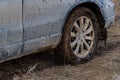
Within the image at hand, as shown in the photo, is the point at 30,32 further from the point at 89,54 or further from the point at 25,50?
the point at 89,54

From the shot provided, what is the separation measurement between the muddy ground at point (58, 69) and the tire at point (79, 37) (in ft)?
0.48

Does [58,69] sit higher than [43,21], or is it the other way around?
[43,21]

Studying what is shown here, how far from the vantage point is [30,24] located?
17.5 ft

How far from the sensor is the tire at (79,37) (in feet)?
19.7

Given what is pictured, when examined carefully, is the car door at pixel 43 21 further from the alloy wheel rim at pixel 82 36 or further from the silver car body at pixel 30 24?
the alloy wheel rim at pixel 82 36

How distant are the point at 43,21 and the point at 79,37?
83 cm

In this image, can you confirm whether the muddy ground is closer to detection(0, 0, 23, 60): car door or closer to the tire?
the tire

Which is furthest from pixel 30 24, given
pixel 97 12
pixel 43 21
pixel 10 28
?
pixel 97 12

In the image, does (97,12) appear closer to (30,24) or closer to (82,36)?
(82,36)

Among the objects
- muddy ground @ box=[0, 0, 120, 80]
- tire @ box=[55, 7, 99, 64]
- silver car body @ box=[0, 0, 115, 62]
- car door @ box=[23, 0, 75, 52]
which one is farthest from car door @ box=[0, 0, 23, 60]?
tire @ box=[55, 7, 99, 64]

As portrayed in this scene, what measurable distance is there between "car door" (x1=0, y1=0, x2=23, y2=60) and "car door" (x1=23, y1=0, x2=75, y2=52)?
11 cm

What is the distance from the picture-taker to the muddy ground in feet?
18.8

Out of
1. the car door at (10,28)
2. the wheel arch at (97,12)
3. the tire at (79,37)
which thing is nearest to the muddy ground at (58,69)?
the tire at (79,37)

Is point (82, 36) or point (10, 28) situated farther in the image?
point (82, 36)
